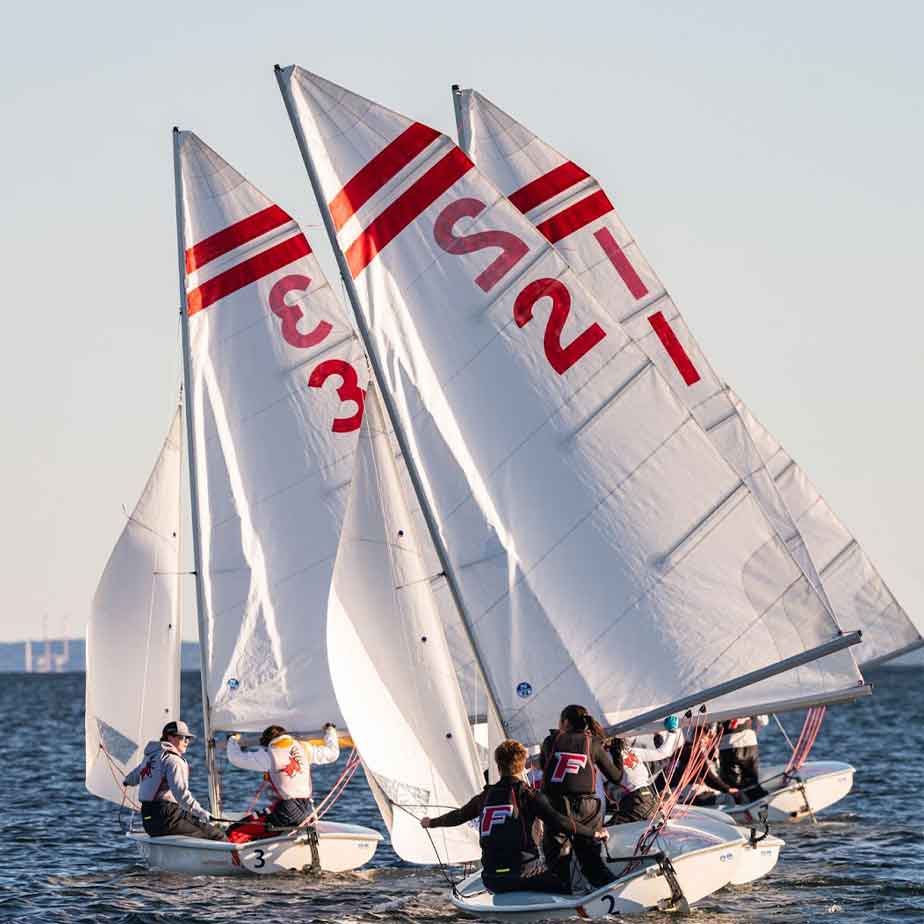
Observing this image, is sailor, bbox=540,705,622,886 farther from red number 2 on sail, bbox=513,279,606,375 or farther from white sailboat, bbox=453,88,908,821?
white sailboat, bbox=453,88,908,821

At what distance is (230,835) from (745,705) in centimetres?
698

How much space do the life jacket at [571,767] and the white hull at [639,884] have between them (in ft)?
2.95

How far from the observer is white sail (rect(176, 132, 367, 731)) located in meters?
26.1

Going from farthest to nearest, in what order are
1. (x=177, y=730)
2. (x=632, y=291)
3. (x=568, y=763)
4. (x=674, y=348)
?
(x=674, y=348) → (x=632, y=291) → (x=177, y=730) → (x=568, y=763)

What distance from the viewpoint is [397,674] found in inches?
782

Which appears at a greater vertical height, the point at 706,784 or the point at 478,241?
the point at 478,241

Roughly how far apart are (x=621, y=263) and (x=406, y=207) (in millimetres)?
7290

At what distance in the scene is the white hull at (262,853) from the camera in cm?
2291

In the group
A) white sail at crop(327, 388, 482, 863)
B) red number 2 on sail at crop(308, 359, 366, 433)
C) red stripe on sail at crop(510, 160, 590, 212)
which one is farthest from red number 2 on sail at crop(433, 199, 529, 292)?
red number 2 on sail at crop(308, 359, 366, 433)

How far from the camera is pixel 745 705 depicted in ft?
63.0

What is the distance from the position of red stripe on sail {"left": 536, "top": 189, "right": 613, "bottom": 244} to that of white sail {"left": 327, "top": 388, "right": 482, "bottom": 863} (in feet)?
20.8

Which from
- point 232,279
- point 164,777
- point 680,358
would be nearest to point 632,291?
point 680,358

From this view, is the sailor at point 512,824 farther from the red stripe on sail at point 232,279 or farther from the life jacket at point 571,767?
the red stripe on sail at point 232,279

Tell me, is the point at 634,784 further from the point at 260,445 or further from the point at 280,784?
the point at 260,445
